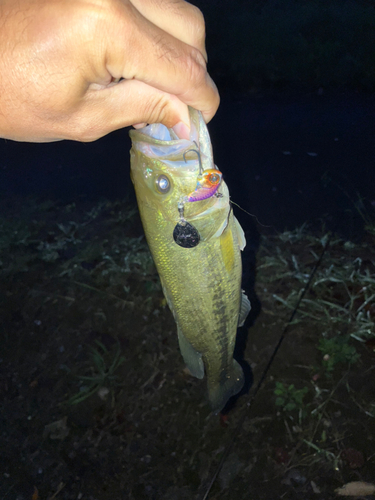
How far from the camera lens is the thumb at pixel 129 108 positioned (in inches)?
54.2

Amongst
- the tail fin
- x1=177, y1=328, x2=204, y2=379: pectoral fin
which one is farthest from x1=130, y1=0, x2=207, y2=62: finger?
the tail fin

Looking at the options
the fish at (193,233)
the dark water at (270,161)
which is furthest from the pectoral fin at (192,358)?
the dark water at (270,161)

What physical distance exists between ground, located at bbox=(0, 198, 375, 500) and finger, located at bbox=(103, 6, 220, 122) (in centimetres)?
246

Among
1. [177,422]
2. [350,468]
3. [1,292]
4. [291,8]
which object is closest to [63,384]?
[177,422]

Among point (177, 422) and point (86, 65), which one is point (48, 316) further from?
point (86, 65)

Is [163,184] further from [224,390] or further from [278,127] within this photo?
[278,127]

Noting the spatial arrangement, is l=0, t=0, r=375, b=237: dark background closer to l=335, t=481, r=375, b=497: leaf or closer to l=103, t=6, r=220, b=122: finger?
l=335, t=481, r=375, b=497: leaf

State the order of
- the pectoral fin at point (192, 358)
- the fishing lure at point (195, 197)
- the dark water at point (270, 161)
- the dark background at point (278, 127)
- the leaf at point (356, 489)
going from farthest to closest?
the dark background at point (278, 127)
the dark water at point (270, 161)
the leaf at point (356, 489)
the pectoral fin at point (192, 358)
the fishing lure at point (195, 197)

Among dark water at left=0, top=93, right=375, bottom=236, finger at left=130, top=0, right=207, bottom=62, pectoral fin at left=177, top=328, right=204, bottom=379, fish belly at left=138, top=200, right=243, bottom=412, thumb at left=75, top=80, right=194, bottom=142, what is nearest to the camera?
finger at left=130, top=0, right=207, bottom=62

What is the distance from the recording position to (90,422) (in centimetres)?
337

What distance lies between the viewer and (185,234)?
1.60 meters

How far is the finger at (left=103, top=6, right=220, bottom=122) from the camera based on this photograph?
1121 mm

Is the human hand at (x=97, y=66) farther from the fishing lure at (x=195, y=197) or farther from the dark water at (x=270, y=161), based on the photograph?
the dark water at (x=270, y=161)

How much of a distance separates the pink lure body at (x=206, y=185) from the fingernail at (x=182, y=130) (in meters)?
0.17
